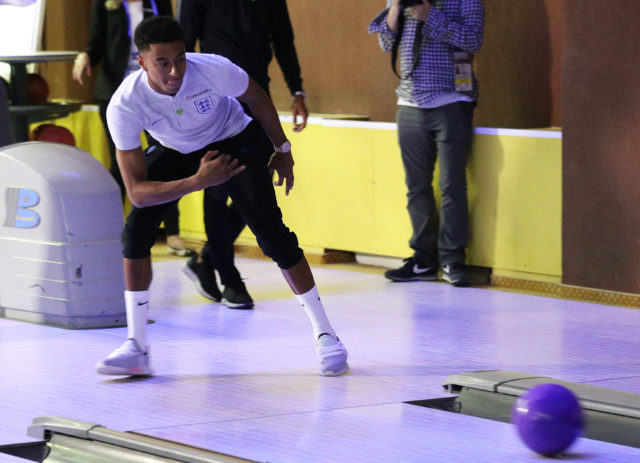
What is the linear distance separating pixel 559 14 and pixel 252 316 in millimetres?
2340

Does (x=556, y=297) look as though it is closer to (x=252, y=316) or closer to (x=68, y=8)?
(x=252, y=316)

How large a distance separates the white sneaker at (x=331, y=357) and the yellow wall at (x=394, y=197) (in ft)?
6.66

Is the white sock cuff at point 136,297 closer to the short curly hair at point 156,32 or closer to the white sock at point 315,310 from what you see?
the white sock at point 315,310

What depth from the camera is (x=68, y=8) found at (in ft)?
29.4

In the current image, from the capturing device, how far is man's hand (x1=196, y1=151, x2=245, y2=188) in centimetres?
396

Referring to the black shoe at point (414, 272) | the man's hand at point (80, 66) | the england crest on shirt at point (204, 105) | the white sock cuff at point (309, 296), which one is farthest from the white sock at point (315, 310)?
the man's hand at point (80, 66)

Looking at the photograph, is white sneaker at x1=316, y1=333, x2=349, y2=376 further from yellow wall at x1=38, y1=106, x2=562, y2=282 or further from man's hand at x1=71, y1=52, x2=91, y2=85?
man's hand at x1=71, y1=52, x2=91, y2=85

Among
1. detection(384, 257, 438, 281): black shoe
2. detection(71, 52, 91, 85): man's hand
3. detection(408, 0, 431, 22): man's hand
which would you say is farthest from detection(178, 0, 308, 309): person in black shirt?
detection(71, 52, 91, 85): man's hand

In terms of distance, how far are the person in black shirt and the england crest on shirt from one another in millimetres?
1409

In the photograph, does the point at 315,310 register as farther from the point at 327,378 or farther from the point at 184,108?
the point at 184,108

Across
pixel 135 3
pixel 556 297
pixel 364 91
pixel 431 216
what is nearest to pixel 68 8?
pixel 135 3

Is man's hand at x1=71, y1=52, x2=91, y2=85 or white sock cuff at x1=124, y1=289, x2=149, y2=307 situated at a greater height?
man's hand at x1=71, y1=52, x2=91, y2=85

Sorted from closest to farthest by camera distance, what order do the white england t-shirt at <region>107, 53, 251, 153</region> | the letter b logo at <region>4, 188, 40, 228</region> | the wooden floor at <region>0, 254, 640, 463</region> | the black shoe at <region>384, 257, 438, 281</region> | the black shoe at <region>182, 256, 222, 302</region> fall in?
the wooden floor at <region>0, 254, 640, 463</region> → the white england t-shirt at <region>107, 53, 251, 153</region> → the letter b logo at <region>4, 188, 40, 228</region> → the black shoe at <region>182, 256, 222, 302</region> → the black shoe at <region>384, 257, 438, 281</region>

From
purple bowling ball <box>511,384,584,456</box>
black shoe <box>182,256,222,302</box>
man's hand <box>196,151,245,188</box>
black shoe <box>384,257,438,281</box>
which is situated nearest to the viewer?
purple bowling ball <box>511,384,584,456</box>
